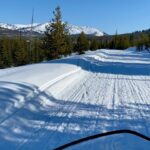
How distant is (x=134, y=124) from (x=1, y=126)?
2.83 metres

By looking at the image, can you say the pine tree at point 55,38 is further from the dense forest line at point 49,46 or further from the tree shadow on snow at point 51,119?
the tree shadow on snow at point 51,119

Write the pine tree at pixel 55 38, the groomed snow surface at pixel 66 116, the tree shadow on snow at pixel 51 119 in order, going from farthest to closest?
the pine tree at pixel 55 38, the tree shadow on snow at pixel 51 119, the groomed snow surface at pixel 66 116

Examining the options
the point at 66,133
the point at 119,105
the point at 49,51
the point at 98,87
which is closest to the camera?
the point at 66,133

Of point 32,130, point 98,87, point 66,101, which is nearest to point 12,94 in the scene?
point 66,101

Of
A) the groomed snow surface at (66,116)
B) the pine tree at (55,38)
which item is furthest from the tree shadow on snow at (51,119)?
the pine tree at (55,38)

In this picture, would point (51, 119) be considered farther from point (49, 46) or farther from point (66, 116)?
point (49, 46)

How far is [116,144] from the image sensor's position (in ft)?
21.1

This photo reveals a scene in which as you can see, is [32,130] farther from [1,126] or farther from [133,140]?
[133,140]

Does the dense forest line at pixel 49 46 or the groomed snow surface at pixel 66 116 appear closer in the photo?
the groomed snow surface at pixel 66 116

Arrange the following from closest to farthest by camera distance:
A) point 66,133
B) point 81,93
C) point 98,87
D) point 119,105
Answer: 1. point 66,133
2. point 119,105
3. point 81,93
4. point 98,87

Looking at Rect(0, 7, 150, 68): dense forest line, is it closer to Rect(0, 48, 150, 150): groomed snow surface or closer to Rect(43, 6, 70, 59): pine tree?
Rect(43, 6, 70, 59): pine tree

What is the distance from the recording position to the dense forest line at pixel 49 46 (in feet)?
170

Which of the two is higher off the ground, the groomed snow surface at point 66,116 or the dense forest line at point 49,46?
the groomed snow surface at point 66,116

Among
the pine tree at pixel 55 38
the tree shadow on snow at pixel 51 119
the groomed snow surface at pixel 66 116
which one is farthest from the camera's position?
the pine tree at pixel 55 38
